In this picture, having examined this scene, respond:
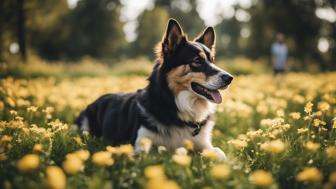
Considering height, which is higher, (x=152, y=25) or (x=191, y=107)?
(x=152, y=25)

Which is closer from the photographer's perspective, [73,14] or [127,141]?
[127,141]

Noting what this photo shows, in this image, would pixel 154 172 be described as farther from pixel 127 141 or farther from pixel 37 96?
pixel 37 96

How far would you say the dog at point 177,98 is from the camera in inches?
170

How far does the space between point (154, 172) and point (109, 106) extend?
137 inches

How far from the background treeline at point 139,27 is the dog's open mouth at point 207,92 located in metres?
13.6

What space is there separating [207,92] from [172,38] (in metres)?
0.86

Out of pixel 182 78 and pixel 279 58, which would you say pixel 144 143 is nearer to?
pixel 182 78

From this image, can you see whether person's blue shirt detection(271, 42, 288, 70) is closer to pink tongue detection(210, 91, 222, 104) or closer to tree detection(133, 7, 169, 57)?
pink tongue detection(210, 91, 222, 104)

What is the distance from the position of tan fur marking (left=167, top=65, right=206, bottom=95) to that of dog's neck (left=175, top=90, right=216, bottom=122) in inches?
3.4

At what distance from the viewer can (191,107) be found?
4.52 m

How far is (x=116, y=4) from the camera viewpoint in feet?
130

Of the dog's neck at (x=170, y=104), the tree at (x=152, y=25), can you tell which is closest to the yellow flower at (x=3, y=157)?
the dog's neck at (x=170, y=104)

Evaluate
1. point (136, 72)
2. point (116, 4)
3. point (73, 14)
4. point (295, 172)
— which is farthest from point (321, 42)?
point (295, 172)

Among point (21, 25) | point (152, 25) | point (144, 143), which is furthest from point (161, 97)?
point (152, 25)
